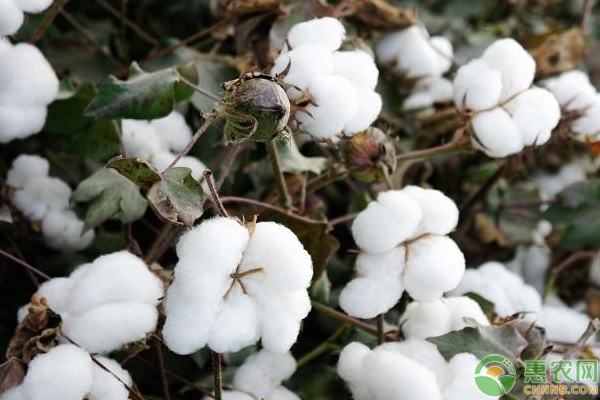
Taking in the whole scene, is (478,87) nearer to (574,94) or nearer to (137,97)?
(574,94)

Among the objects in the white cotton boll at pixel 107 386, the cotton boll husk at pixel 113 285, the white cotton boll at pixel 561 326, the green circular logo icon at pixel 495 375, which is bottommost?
the white cotton boll at pixel 561 326

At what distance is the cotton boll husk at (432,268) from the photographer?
0.60 meters

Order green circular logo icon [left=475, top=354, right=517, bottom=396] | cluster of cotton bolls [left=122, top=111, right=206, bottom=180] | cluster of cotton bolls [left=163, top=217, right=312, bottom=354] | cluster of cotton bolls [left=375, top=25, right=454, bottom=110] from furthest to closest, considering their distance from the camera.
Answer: cluster of cotton bolls [left=375, top=25, right=454, bottom=110] → cluster of cotton bolls [left=122, top=111, right=206, bottom=180] → green circular logo icon [left=475, top=354, right=517, bottom=396] → cluster of cotton bolls [left=163, top=217, right=312, bottom=354]

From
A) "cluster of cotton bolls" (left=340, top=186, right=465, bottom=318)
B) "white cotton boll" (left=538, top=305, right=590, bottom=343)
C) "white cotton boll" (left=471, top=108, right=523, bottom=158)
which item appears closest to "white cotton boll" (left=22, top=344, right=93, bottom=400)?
"cluster of cotton bolls" (left=340, top=186, right=465, bottom=318)

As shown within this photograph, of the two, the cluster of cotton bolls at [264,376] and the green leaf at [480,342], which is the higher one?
the green leaf at [480,342]

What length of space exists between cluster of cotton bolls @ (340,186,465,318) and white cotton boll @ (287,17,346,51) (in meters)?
0.13

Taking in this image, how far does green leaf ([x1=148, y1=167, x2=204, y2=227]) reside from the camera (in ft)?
1.68

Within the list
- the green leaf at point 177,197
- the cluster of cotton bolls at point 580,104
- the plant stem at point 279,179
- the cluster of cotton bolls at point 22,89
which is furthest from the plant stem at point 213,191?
the cluster of cotton bolls at point 580,104

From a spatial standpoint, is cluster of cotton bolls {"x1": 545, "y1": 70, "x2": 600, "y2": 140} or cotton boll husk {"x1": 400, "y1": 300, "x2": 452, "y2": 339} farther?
cluster of cotton bolls {"x1": 545, "y1": 70, "x2": 600, "y2": 140}

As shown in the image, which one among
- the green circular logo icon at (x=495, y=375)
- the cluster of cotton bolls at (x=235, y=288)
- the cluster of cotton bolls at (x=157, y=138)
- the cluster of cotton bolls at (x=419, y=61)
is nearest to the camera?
the cluster of cotton bolls at (x=235, y=288)

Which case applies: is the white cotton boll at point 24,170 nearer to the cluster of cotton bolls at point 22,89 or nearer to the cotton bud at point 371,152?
the cluster of cotton bolls at point 22,89

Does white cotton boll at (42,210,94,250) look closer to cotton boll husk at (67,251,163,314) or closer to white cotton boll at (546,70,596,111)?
cotton boll husk at (67,251,163,314)

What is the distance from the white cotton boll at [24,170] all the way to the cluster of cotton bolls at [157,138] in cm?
8

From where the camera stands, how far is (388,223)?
2.01 ft
